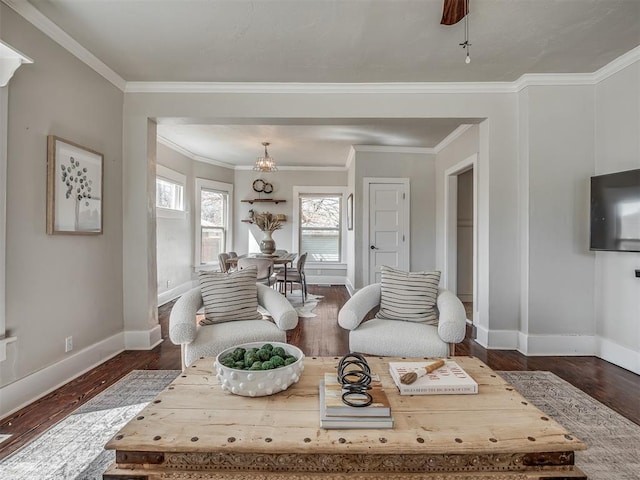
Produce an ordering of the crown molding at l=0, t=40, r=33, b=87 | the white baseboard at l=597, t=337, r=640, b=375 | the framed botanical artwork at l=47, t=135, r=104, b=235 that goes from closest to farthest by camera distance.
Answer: the crown molding at l=0, t=40, r=33, b=87
the framed botanical artwork at l=47, t=135, r=104, b=235
the white baseboard at l=597, t=337, r=640, b=375

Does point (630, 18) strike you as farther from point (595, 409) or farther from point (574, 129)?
point (595, 409)

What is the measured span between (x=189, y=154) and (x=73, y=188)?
3.70m

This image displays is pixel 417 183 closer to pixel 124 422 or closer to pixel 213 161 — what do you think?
pixel 213 161

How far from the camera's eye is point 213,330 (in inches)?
91.1

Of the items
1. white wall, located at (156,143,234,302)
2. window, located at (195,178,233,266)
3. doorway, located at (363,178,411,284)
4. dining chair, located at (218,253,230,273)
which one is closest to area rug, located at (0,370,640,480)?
dining chair, located at (218,253,230,273)

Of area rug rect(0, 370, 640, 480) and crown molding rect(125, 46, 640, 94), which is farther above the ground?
crown molding rect(125, 46, 640, 94)

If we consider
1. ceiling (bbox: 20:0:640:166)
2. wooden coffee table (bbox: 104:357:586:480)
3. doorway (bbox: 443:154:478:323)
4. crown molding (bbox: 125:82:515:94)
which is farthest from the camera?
doorway (bbox: 443:154:478:323)

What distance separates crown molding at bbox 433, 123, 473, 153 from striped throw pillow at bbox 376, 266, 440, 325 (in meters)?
2.59

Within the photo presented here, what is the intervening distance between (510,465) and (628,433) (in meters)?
1.40

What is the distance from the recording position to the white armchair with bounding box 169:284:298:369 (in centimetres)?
214

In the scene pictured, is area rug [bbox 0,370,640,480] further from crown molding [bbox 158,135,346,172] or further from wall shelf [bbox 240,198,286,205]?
wall shelf [bbox 240,198,286,205]

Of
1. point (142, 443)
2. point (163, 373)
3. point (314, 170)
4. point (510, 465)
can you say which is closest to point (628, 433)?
point (510, 465)

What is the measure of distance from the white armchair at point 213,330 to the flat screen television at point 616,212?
2687mm

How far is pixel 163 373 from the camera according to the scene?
2.72 m
